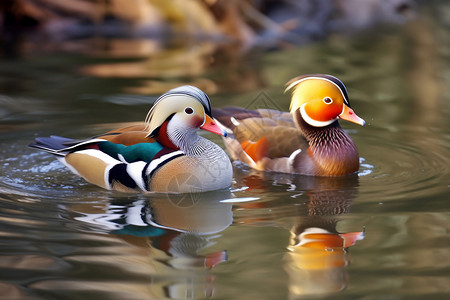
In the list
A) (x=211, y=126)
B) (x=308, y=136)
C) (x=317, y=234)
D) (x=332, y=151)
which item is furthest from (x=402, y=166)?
(x=317, y=234)

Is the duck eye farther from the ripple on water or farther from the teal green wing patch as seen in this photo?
the teal green wing patch

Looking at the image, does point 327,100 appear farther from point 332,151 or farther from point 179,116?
point 179,116

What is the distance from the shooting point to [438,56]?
33.9 ft

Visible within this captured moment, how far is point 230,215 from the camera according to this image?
4453 millimetres

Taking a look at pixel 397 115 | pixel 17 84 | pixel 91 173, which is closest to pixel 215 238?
pixel 91 173

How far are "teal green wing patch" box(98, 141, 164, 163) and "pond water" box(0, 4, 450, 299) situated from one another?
0.24 m

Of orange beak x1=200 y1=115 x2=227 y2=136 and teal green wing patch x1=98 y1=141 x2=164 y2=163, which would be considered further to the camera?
orange beak x1=200 y1=115 x2=227 y2=136

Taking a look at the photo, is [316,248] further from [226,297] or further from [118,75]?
[118,75]

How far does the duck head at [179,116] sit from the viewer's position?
4848 millimetres

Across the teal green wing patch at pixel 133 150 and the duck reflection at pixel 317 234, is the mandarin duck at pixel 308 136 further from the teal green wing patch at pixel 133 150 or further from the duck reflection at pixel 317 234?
the teal green wing patch at pixel 133 150

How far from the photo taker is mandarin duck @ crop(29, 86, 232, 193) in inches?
191

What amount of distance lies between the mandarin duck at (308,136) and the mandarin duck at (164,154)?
2.08 feet

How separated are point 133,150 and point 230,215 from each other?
2.66 feet

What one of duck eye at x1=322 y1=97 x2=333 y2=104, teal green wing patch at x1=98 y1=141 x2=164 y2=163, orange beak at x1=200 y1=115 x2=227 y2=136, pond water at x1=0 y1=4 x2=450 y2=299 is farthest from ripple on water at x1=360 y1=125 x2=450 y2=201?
teal green wing patch at x1=98 y1=141 x2=164 y2=163
